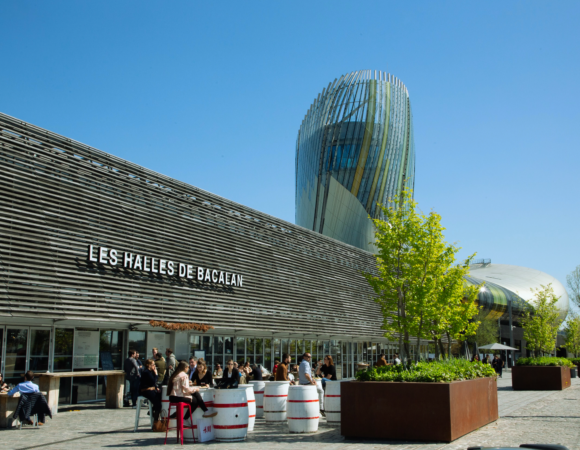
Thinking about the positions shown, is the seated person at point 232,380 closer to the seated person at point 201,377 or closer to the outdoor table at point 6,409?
the seated person at point 201,377

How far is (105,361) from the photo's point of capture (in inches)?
805

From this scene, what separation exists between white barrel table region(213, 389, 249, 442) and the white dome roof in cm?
10001

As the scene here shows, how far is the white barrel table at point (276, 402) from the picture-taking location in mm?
14359

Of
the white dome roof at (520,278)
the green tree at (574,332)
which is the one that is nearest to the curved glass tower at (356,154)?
the green tree at (574,332)

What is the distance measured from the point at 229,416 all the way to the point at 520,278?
111 m

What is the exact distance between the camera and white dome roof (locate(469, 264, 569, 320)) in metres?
106

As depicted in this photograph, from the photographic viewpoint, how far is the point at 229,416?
37.1 ft

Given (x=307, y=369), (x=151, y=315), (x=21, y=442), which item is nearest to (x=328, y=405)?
(x=307, y=369)

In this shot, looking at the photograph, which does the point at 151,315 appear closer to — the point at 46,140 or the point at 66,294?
the point at 66,294

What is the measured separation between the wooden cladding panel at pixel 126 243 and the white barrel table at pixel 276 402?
6.95 m

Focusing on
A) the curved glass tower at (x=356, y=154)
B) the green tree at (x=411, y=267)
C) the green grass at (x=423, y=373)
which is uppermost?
the curved glass tower at (x=356, y=154)

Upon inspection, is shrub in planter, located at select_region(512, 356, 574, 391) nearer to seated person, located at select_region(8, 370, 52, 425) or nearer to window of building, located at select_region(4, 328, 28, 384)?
window of building, located at select_region(4, 328, 28, 384)

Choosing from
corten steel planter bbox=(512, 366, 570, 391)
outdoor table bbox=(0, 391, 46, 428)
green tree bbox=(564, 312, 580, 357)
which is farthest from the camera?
green tree bbox=(564, 312, 580, 357)

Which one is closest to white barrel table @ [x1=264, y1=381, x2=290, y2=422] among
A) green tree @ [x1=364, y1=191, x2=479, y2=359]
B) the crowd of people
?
the crowd of people
